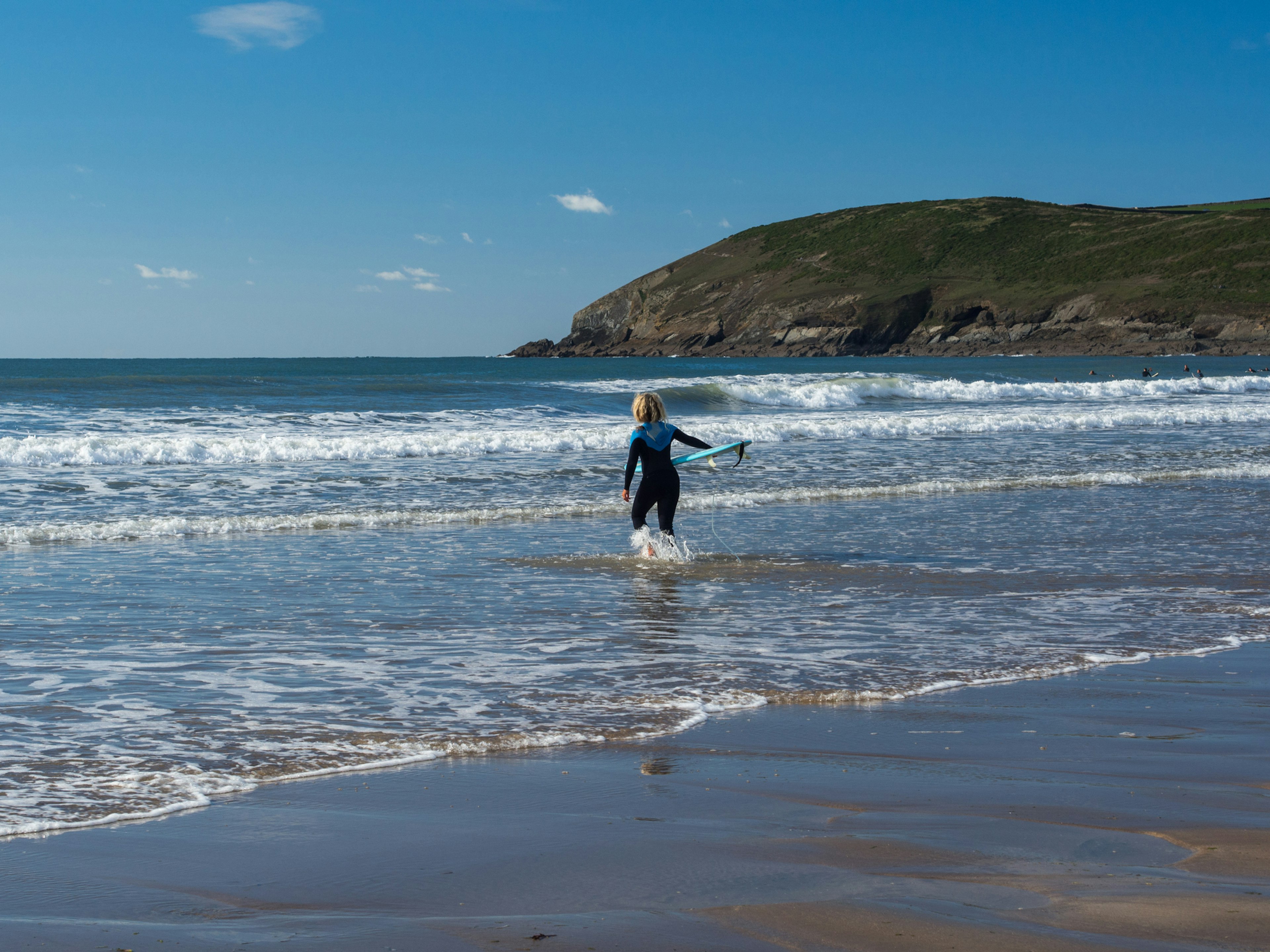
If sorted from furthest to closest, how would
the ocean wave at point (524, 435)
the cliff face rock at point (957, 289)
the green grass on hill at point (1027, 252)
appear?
1. the green grass on hill at point (1027, 252)
2. the cliff face rock at point (957, 289)
3. the ocean wave at point (524, 435)

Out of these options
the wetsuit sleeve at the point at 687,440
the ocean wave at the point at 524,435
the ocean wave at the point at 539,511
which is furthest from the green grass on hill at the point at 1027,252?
the wetsuit sleeve at the point at 687,440

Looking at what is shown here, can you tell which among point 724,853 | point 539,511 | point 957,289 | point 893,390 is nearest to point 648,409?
point 539,511

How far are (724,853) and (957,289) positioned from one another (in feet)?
497

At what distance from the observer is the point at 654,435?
10781 millimetres

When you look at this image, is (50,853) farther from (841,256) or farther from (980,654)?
(841,256)

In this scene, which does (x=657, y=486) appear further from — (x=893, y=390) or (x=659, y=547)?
(x=893, y=390)

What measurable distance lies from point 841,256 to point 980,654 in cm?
16951

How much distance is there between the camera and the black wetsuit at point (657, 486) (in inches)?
423

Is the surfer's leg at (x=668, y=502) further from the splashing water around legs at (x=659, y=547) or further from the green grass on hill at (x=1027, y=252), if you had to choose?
the green grass on hill at (x=1027, y=252)

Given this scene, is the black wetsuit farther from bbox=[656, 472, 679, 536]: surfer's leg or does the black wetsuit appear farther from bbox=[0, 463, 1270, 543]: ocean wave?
bbox=[0, 463, 1270, 543]: ocean wave

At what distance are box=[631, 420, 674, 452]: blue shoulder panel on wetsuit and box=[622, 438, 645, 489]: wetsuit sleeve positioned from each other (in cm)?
3

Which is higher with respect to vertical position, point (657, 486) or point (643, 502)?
point (657, 486)

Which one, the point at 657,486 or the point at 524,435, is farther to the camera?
the point at 524,435

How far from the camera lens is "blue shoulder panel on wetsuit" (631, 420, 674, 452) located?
35.2 feet
